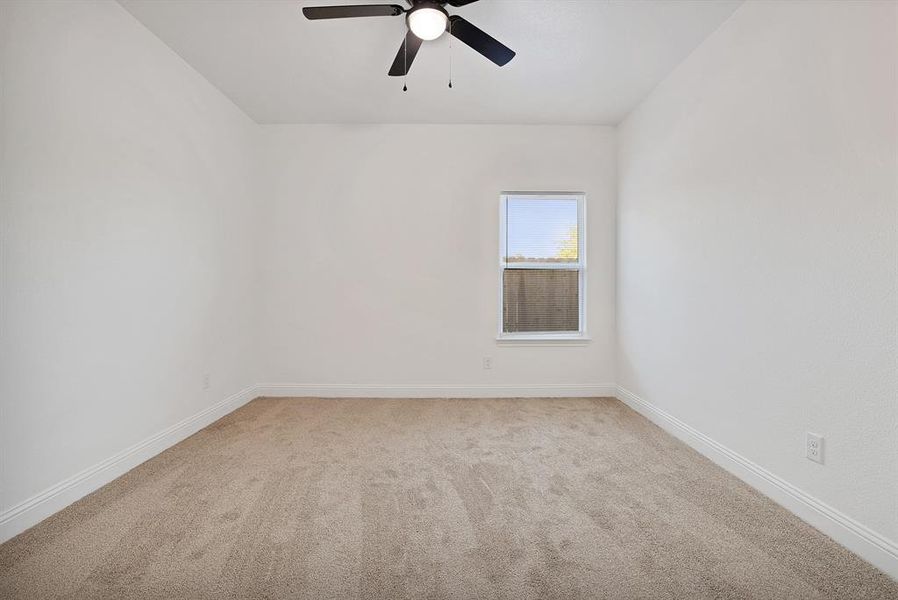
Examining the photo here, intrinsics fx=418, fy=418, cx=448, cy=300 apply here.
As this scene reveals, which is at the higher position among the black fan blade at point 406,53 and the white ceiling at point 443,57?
the white ceiling at point 443,57

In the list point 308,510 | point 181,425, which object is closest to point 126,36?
point 181,425

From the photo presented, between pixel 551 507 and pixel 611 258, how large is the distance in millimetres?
2786

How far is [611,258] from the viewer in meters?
4.15

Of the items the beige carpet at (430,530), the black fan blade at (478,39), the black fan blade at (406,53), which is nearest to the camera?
the beige carpet at (430,530)

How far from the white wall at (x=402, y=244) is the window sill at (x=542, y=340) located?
6 centimetres

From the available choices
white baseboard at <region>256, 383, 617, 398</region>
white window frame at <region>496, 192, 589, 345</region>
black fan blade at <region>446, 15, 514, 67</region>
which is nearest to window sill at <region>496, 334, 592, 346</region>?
white window frame at <region>496, 192, 589, 345</region>

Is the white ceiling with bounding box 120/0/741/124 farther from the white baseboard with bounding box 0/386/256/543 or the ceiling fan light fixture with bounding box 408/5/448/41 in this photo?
the white baseboard with bounding box 0/386/256/543

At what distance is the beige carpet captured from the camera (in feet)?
4.88

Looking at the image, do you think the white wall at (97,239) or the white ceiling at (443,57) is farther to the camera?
the white ceiling at (443,57)

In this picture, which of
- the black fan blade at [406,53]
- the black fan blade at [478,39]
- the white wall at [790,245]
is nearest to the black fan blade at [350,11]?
the black fan blade at [406,53]

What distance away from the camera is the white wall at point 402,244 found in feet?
13.5

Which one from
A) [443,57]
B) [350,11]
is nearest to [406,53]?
[350,11]

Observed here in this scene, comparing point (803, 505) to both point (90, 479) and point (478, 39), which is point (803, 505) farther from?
point (90, 479)

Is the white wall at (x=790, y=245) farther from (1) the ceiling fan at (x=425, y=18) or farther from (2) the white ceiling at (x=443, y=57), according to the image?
(1) the ceiling fan at (x=425, y=18)
